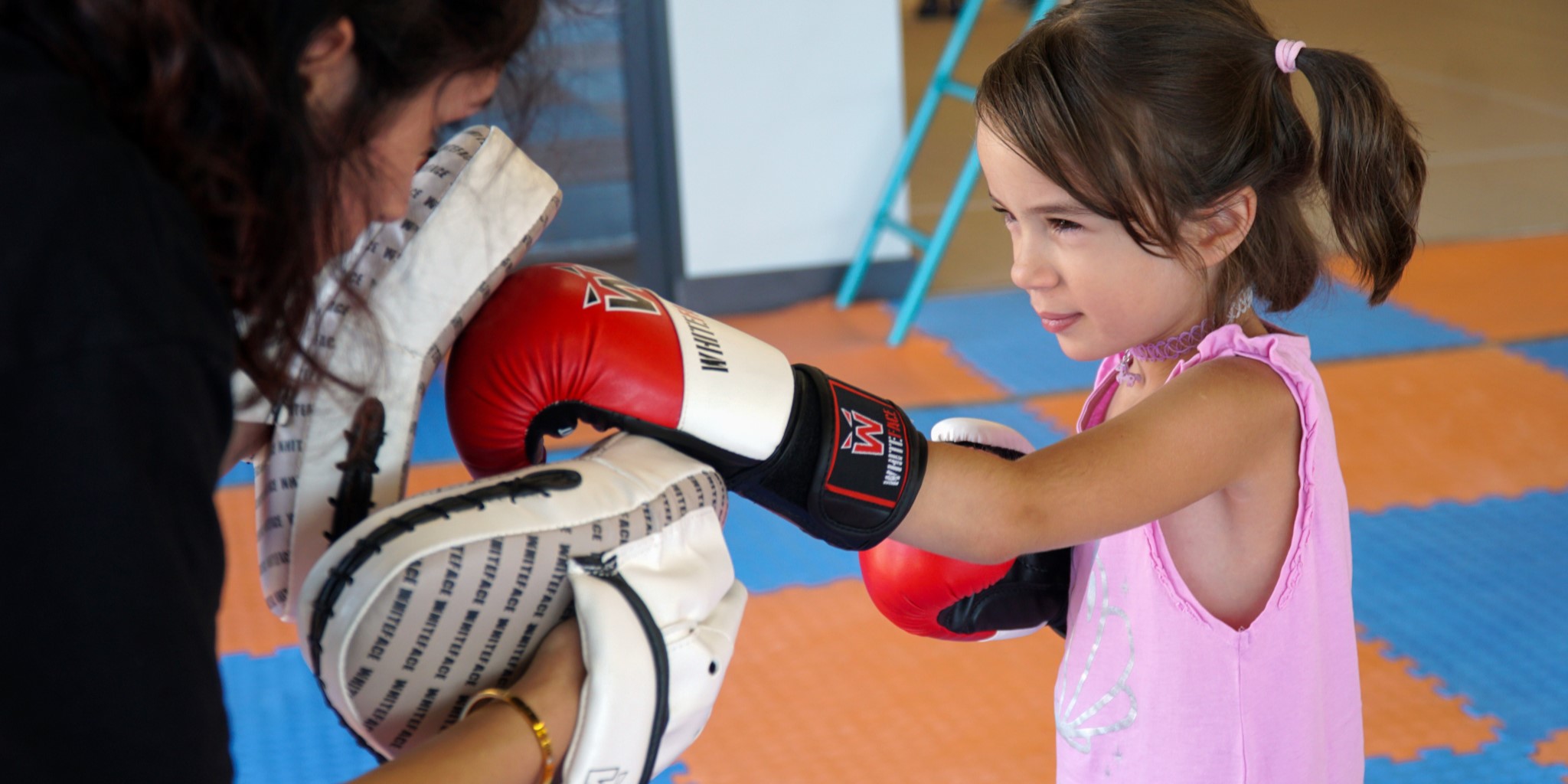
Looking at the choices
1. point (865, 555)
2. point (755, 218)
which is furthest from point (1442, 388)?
point (865, 555)

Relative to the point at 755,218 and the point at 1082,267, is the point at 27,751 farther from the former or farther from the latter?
the point at 755,218

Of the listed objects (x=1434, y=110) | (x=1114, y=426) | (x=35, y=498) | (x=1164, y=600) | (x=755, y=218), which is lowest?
(x=1434, y=110)

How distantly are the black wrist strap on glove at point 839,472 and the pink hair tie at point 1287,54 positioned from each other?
45cm

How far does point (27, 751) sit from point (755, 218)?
3506mm

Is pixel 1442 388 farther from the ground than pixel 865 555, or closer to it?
closer to it

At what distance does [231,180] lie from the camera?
0.65m

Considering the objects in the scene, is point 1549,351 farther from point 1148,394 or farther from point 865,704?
point 1148,394

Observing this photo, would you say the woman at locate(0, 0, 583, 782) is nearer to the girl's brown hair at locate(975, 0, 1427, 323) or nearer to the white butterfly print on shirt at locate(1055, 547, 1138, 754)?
the girl's brown hair at locate(975, 0, 1427, 323)

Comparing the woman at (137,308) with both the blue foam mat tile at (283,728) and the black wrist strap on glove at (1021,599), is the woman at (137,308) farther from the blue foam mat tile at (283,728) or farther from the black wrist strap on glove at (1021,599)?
the blue foam mat tile at (283,728)

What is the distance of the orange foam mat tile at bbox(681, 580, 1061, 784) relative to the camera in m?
1.88

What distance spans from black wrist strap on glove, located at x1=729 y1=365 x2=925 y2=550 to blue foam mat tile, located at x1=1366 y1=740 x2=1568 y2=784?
1.15m

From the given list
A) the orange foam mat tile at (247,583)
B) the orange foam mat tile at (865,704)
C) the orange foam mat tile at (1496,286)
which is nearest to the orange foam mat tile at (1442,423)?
the orange foam mat tile at (1496,286)

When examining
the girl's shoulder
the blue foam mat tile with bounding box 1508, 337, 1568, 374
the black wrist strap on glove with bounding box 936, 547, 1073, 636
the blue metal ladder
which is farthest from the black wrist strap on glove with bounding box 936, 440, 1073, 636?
the blue foam mat tile with bounding box 1508, 337, 1568, 374

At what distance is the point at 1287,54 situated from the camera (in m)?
1.11
